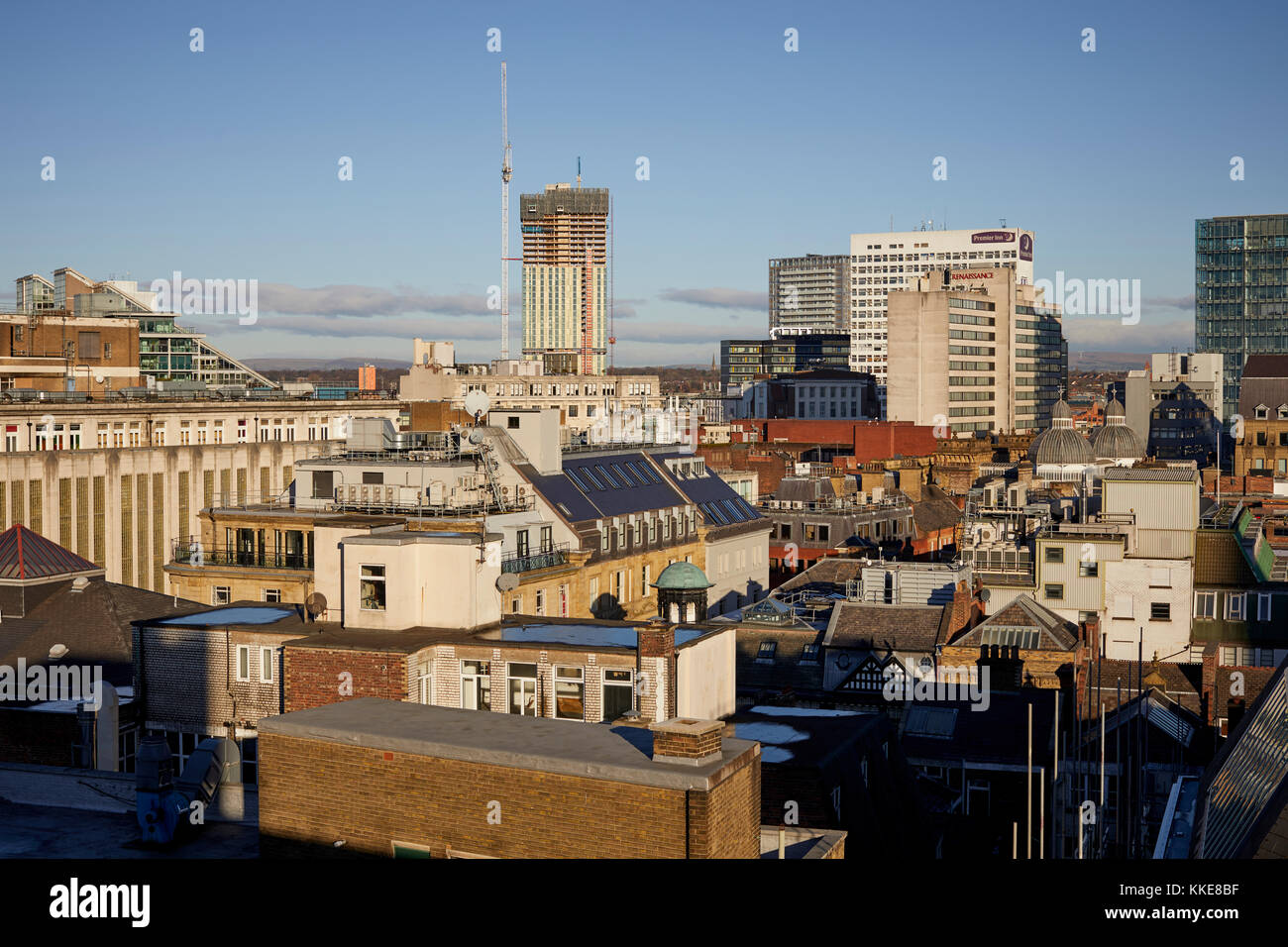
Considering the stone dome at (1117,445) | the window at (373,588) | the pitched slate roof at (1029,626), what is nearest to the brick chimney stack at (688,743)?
the window at (373,588)

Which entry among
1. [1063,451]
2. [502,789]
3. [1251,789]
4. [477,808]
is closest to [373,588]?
[477,808]

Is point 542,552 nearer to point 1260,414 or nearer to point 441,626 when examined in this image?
point 441,626

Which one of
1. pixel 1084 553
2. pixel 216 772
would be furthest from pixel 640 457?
pixel 216 772

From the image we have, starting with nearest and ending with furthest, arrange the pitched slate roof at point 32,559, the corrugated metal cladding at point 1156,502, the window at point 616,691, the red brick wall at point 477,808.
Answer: the red brick wall at point 477,808 < the window at point 616,691 < the pitched slate roof at point 32,559 < the corrugated metal cladding at point 1156,502

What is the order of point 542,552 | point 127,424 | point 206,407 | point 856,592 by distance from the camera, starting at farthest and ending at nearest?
point 206,407 → point 127,424 → point 856,592 → point 542,552

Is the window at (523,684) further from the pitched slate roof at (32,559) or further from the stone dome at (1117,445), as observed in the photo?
the stone dome at (1117,445)

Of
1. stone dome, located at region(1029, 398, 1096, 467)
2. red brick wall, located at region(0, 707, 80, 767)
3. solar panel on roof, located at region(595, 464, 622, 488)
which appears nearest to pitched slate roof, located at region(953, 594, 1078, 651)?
solar panel on roof, located at region(595, 464, 622, 488)

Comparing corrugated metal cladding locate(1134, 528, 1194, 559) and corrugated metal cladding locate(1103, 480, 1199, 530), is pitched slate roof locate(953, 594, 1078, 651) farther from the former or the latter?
corrugated metal cladding locate(1103, 480, 1199, 530)
